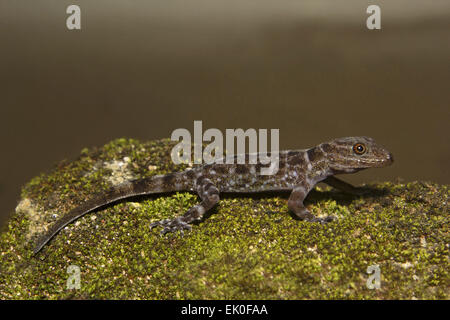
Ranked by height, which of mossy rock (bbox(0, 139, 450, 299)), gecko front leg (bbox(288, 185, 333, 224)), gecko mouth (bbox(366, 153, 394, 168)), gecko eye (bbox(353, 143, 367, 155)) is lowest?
mossy rock (bbox(0, 139, 450, 299))

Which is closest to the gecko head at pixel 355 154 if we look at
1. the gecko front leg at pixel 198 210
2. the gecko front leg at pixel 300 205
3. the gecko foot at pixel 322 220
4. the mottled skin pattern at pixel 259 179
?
the mottled skin pattern at pixel 259 179

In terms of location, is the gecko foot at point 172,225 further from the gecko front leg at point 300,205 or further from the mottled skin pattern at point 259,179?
the gecko front leg at point 300,205

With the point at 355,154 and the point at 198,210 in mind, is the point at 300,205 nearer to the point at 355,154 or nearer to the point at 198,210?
the point at 355,154

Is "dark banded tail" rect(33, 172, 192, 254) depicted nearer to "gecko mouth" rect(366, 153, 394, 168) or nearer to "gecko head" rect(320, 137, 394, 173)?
"gecko head" rect(320, 137, 394, 173)

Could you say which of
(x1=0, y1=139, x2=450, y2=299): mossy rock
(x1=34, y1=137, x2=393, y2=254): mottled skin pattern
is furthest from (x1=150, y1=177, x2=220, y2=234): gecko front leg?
(x1=0, y1=139, x2=450, y2=299): mossy rock
